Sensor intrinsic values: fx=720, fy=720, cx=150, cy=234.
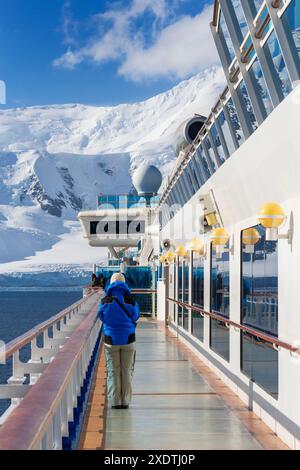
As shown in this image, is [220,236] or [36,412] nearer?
[36,412]

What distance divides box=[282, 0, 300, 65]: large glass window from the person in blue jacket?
8.97 feet

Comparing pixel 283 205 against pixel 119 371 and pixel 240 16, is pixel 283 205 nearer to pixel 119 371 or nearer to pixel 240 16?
pixel 119 371

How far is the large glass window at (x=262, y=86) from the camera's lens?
274 inches

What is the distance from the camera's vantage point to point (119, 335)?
278 inches

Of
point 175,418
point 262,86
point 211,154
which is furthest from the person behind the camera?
point 211,154

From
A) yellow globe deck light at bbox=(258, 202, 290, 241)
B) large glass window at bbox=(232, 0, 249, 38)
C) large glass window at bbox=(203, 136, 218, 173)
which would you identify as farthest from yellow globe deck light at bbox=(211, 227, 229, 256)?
yellow globe deck light at bbox=(258, 202, 290, 241)

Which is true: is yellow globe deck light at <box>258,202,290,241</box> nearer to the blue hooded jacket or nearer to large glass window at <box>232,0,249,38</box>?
the blue hooded jacket

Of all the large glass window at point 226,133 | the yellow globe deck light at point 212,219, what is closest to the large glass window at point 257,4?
the large glass window at point 226,133

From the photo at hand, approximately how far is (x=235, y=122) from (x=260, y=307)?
107 inches

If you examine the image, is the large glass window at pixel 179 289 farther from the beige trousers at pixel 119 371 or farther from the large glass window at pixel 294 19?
the large glass window at pixel 294 19

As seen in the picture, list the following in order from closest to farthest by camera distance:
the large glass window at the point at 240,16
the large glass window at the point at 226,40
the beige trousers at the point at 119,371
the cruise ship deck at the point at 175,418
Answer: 1. the cruise ship deck at the point at 175,418
2. the beige trousers at the point at 119,371
3. the large glass window at the point at 240,16
4. the large glass window at the point at 226,40

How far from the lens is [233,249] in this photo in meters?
8.67

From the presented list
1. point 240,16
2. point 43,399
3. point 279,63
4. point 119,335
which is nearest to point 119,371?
point 119,335

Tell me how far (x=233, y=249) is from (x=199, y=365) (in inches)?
103
